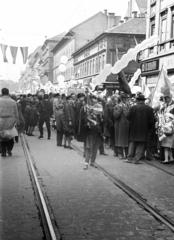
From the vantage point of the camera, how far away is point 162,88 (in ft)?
36.9

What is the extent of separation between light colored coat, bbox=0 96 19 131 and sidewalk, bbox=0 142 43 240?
163 cm

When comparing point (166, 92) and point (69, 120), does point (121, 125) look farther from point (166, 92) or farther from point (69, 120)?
point (69, 120)

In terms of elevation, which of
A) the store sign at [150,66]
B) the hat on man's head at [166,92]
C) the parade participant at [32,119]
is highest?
the store sign at [150,66]

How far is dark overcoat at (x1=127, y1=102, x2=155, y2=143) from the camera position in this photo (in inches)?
443

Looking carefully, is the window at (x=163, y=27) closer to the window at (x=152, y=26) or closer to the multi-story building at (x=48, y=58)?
the window at (x=152, y=26)

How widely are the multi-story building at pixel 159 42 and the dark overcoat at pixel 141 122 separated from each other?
38.6 ft

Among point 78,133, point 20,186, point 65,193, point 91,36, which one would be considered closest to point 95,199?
point 65,193

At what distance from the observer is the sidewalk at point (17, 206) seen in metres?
5.25

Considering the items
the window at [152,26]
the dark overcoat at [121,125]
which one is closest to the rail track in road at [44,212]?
the dark overcoat at [121,125]

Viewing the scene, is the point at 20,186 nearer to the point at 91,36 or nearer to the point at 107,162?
the point at 107,162

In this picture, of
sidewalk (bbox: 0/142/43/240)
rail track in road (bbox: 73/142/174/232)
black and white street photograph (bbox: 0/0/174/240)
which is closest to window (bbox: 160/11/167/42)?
black and white street photograph (bbox: 0/0/174/240)

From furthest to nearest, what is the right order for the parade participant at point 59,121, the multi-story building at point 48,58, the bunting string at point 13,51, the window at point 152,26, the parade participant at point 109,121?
the multi-story building at point 48,58 < the window at point 152,26 < the bunting string at point 13,51 < the parade participant at point 59,121 < the parade participant at point 109,121

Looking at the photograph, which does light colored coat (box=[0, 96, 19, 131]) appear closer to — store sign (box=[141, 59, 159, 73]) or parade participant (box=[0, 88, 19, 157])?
parade participant (box=[0, 88, 19, 157])

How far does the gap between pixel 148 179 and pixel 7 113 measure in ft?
15.0
